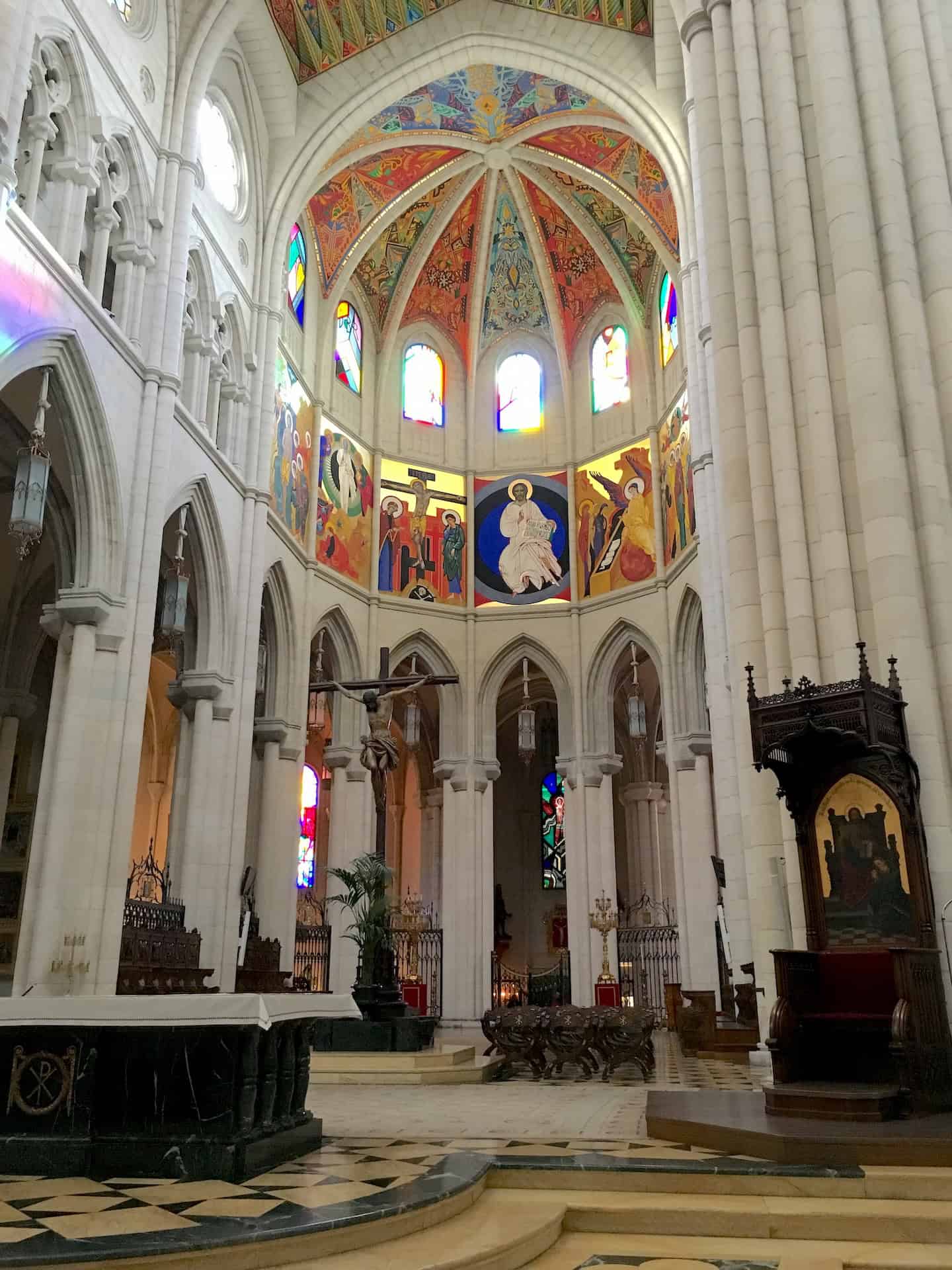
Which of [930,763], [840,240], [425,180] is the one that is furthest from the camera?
[425,180]

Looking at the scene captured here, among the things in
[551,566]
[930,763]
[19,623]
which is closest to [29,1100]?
[930,763]

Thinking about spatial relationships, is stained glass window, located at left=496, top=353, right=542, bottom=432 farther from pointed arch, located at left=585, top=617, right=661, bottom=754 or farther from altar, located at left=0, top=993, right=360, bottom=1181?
altar, located at left=0, top=993, right=360, bottom=1181

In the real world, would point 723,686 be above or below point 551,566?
below

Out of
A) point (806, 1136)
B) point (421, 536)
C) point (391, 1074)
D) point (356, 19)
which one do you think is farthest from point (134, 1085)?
point (356, 19)

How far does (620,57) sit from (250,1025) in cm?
1923

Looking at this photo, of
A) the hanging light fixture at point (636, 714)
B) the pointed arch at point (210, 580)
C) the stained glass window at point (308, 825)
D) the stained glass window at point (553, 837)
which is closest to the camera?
the pointed arch at point (210, 580)

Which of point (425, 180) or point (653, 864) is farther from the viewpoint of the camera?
point (653, 864)

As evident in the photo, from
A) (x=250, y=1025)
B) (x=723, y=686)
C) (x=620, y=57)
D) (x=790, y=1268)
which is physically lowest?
(x=790, y=1268)

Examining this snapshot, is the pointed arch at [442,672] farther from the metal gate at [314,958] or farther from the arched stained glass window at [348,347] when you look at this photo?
the arched stained glass window at [348,347]

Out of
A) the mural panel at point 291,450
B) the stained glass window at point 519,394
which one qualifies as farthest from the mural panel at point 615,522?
the mural panel at point 291,450

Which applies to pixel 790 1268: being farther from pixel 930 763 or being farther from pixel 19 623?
pixel 19 623

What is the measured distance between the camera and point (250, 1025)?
5.30 meters

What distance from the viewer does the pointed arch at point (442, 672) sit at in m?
23.4

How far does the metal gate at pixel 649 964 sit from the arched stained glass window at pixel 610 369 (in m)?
11.8
